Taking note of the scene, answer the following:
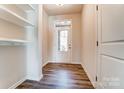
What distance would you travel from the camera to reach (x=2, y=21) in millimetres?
2086

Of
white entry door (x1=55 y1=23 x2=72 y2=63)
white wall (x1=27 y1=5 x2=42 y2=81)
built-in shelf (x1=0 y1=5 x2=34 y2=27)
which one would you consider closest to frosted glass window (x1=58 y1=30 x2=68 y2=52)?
white entry door (x1=55 y1=23 x2=72 y2=63)

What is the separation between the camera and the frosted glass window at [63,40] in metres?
6.12

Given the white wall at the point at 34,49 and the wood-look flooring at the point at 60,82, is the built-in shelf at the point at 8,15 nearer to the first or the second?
the white wall at the point at 34,49

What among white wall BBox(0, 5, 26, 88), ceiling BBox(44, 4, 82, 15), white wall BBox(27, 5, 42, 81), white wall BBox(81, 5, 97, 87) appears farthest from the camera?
ceiling BBox(44, 4, 82, 15)

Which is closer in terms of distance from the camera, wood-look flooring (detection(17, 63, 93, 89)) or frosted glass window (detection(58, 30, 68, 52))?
wood-look flooring (detection(17, 63, 93, 89))

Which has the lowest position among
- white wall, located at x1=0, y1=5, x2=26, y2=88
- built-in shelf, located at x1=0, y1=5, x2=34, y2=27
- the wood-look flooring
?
the wood-look flooring

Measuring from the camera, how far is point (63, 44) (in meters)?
6.16

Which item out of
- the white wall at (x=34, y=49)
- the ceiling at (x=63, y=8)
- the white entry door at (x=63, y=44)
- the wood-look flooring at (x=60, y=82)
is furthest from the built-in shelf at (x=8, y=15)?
the white entry door at (x=63, y=44)

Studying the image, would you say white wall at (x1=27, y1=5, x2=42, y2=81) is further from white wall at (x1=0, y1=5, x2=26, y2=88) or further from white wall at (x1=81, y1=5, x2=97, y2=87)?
white wall at (x1=81, y1=5, x2=97, y2=87)

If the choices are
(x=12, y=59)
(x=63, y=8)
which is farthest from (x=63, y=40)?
(x=12, y=59)

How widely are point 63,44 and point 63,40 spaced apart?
0.66ft

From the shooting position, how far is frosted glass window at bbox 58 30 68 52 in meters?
6.12
